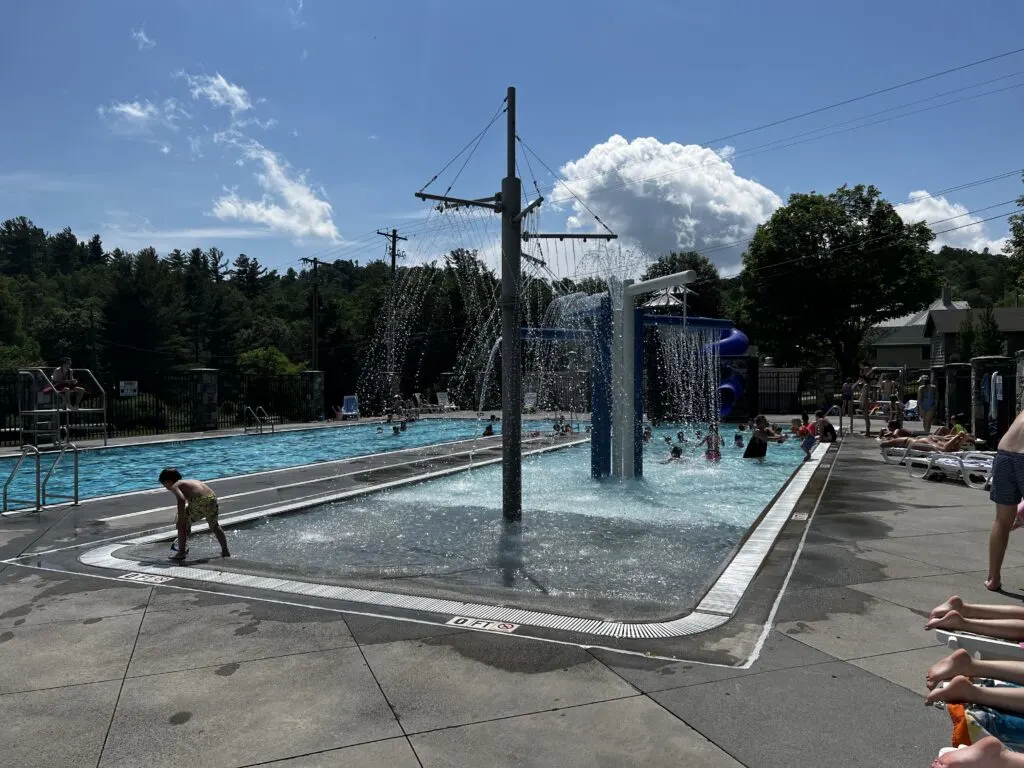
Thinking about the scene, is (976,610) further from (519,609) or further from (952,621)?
(519,609)

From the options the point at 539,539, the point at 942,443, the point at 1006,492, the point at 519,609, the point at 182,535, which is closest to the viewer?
the point at 519,609

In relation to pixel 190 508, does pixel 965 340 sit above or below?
above

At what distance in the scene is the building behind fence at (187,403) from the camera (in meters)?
23.8

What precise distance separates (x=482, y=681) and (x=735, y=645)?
1.75 m

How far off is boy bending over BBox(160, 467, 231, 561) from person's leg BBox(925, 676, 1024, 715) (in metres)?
6.93

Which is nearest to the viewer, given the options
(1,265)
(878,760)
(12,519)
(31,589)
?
(878,760)

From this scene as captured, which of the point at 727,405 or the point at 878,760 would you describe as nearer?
the point at 878,760

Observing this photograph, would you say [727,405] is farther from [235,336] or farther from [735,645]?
[235,336]

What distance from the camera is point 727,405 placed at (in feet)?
101

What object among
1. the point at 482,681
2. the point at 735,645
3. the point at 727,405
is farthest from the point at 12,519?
the point at 727,405

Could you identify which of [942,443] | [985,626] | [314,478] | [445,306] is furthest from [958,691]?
[445,306]

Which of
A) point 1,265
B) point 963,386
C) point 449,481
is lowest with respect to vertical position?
point 449,481

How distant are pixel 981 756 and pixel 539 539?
6.49m

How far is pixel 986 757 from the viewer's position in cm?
240
